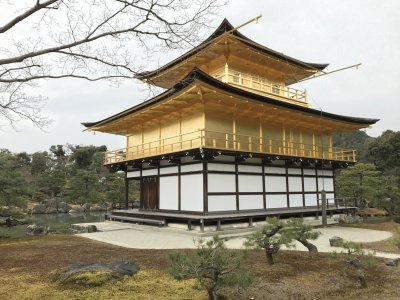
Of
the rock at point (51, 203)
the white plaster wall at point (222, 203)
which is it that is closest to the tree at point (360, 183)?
the white plaster wall at point (222, 203)

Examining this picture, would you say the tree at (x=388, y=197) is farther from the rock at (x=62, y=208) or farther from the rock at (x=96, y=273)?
the rock at (x=62, y=208)

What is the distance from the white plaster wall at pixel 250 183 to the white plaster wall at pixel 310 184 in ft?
14.9

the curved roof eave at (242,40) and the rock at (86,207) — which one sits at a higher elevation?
the curved roof eave at (242,40)

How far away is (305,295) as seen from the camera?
19.7ft

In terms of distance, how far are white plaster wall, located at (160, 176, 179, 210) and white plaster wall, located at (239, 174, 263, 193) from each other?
362 cm

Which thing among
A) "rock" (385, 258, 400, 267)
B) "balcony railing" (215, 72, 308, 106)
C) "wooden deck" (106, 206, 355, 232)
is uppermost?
"balcony railing" (215, 72, 308, 106)

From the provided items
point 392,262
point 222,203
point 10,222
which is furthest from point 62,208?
point 392,262

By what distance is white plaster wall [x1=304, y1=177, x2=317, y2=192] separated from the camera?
68.8 ft

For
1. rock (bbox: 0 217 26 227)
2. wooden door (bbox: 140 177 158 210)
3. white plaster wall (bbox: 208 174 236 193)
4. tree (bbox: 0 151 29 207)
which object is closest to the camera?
white plaster wall (bbox: 208 174 236 193)

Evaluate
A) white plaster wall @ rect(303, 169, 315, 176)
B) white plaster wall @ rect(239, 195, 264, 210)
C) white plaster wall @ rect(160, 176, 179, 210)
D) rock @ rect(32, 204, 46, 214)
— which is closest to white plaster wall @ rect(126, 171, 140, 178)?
white plaster wall @ rect(160, 176, 179, 210)

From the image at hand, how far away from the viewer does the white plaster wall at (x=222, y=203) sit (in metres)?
15.8

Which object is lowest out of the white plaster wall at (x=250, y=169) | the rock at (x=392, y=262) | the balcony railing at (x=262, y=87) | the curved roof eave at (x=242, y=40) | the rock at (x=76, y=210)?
the rock at (x=76, y=210)

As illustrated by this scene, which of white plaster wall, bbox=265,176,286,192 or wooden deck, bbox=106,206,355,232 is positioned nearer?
wooden deck, bbox=106,206,355,232

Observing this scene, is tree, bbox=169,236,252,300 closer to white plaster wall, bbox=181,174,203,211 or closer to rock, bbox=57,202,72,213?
white plaster wall, bbox=181,174,203,211
